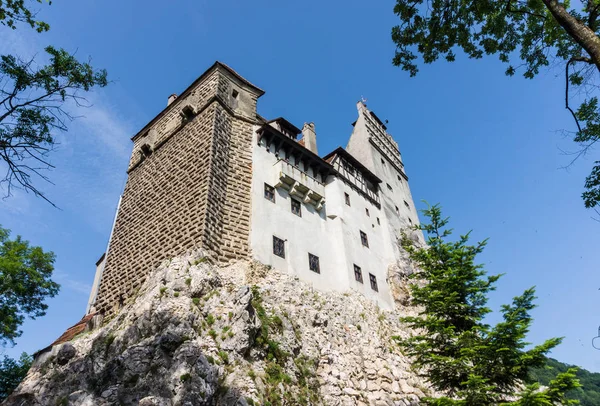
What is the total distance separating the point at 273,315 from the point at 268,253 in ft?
11.2

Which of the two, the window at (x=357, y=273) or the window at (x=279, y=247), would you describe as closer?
the window at (x=279, y=247)

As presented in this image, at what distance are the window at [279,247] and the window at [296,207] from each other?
251 cm

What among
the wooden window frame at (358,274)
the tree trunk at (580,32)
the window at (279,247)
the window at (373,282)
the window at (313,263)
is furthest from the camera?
the window at (373,282)

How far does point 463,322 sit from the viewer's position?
506 inches

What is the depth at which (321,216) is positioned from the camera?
2202 cm

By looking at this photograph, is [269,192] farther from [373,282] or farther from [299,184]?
[373,282]

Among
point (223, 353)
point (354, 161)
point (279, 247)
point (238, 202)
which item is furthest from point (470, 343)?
point (354, 161)

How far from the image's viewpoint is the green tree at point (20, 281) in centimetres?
2102

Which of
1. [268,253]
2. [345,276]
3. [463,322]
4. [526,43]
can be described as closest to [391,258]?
[345,276]

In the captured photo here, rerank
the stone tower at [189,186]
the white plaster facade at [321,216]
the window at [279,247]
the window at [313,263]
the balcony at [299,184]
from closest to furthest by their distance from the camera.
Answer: the stone tower at [189,186] → the window at [279,247] → the white plaster facade at [321,216] → the window at [313,263] → the balcony at [299,184]

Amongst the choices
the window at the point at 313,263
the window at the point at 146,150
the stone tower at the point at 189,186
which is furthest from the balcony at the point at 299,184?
the window at the point at 146,150

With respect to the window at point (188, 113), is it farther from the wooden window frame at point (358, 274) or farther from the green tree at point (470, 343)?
the green tree at point (470, 343)

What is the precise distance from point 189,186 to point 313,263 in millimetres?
7160

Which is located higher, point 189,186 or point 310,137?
point 310,137
